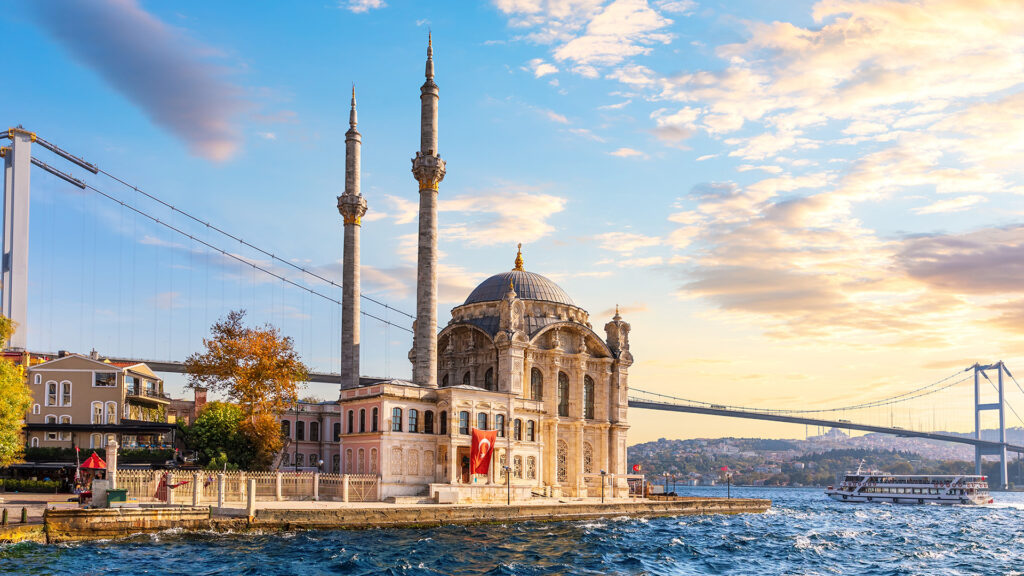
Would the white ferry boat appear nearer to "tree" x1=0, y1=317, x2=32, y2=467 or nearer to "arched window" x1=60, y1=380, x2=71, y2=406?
"arched window" x1=60, y1=380, x2=71, y2=406

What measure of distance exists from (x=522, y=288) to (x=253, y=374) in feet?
66.7

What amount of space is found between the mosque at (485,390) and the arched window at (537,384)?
7 cm

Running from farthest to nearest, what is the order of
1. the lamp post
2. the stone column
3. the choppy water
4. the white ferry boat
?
the white ferry boat → the lamp post → the stone column → the choppy water

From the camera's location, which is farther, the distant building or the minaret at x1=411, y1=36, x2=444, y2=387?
the distant building

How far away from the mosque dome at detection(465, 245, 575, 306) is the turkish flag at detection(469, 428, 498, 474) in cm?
1463

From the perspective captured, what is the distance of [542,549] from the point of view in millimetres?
35781

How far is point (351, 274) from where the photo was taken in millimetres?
59031

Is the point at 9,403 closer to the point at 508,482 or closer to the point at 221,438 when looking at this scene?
the point at 221,438

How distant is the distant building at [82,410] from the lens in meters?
53.9

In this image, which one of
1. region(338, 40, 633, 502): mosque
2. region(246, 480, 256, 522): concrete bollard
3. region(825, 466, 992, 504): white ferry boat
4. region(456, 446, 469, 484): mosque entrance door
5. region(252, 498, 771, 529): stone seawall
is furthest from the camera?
region(825, 466, 992, 504): white ferry boat

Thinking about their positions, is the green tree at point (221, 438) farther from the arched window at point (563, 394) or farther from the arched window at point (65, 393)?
the arched window at point (563, 394)

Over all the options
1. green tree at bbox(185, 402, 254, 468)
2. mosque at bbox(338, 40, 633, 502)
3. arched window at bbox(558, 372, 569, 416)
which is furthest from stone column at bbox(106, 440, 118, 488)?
arched window at bbox(558, 372, 569, 416)

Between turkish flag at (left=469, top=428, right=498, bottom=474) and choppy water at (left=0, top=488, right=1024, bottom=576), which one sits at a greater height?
turkish flag at (left=469, top=428, right=498, bottom=474)

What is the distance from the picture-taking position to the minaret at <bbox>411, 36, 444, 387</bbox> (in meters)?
51.8
